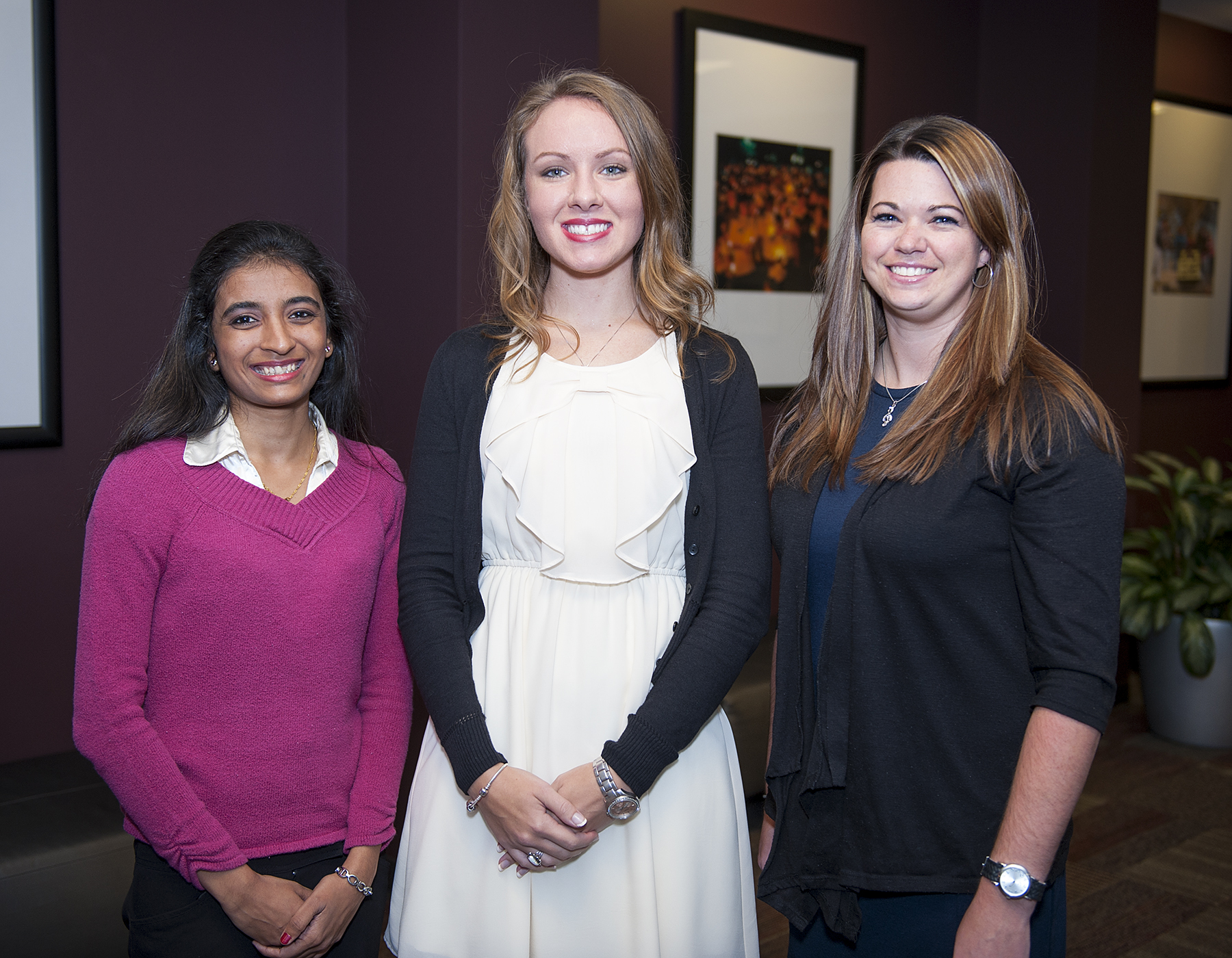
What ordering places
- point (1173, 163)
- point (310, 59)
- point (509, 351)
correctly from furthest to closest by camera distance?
point (1173, 163) < point (310, 59) < point (509, 351)

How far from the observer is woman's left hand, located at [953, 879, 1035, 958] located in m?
1.26

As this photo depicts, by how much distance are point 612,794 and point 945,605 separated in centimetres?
49

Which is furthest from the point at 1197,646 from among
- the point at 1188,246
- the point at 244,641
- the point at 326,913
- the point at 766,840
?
the point at 244,641

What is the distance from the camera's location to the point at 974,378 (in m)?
1.37

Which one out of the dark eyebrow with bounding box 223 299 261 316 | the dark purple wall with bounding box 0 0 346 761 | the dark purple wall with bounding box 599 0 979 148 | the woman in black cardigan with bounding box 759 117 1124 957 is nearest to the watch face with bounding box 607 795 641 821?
the woman in black cardigan with bounding box 759 117 1124 957

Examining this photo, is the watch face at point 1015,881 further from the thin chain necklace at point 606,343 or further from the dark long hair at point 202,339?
the dark long hair at point 202,339

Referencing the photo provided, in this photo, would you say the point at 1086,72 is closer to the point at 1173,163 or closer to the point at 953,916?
the point at 1173,163

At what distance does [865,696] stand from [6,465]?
2065 millimetres

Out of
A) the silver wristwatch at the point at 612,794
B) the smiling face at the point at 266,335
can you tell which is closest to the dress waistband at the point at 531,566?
the silver wristwatch at the point at 612,794

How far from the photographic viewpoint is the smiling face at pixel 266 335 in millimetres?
1490

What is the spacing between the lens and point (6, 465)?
2.44 meters

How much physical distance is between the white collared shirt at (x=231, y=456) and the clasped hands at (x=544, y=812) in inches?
20.6

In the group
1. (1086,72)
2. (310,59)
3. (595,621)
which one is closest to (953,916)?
(595,621)

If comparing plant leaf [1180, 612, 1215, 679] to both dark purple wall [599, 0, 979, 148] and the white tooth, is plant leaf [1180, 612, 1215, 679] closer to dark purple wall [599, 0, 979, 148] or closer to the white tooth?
dark purple wall [599, 0, 979, 148]
